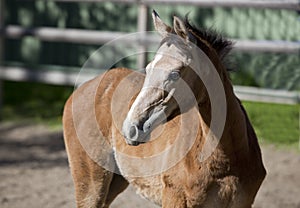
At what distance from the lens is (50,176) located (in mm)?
6285

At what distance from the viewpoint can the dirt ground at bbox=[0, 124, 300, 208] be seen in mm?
5531

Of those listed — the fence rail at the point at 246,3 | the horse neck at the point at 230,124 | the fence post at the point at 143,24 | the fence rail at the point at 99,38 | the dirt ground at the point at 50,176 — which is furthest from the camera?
the fence post at the point at 143,24

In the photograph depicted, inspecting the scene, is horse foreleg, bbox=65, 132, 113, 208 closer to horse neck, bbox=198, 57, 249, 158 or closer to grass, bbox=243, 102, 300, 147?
horse neck, bbox=198, 57, 249, 158

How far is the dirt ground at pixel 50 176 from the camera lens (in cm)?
553

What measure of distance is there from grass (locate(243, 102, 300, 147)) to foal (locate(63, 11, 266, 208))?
310 cm

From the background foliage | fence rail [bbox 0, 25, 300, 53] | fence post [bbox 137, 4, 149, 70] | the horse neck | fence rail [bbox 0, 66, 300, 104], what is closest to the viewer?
the horse neck

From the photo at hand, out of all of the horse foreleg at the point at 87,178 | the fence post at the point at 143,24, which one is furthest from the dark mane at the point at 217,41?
the fence post at the point at 143,24

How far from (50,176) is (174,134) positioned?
9.28ft

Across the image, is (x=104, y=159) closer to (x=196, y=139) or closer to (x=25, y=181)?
(x=196, y=139)

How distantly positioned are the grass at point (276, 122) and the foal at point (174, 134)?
3.10 m

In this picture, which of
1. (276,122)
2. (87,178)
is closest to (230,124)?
(87,178)

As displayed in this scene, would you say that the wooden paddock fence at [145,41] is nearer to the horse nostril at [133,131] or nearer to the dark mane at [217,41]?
the dark mane at [217,41]

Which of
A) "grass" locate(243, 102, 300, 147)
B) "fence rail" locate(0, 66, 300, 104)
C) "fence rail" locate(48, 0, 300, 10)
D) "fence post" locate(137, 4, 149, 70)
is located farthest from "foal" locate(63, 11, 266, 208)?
"fence post" locate(137, 4, 149, 70)

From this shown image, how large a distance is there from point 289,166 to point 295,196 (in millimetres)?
780
